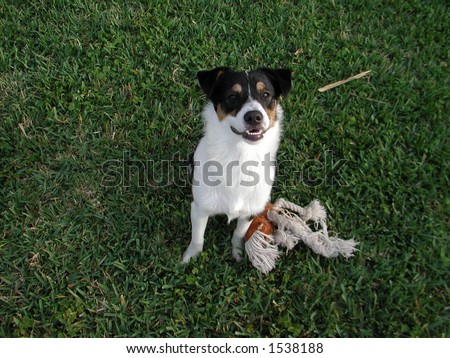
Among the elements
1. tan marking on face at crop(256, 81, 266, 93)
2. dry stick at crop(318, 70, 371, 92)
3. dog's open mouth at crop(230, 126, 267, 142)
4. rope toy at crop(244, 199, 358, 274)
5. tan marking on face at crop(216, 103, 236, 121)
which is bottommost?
rope toy at crop(244, 199, 358, 274)

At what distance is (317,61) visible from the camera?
13.3 feet

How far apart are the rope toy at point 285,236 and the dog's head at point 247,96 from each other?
854 millimetres

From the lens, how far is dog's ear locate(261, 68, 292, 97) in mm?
2584

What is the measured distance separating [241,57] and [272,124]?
Result: 70.4 inches

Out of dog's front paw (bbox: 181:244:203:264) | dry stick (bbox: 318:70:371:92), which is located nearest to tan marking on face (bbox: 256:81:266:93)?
dog's front paw (bbox: 181:244:203:264)

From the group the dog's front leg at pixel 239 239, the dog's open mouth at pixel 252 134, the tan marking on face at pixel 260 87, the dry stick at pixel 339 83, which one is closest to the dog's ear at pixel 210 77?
the tan marking on face at pixel 260 87

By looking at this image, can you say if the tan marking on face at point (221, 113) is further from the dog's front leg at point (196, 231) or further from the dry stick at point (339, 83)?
the dry stick at point (339, 83)

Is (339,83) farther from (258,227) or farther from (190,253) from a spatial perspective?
(190,253)

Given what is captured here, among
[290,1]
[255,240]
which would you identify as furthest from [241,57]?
[255,240]

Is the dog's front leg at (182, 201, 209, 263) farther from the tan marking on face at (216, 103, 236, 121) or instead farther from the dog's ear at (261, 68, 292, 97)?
the dog's ear at (261, 68, 292, 97)

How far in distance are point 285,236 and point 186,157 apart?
1201mm

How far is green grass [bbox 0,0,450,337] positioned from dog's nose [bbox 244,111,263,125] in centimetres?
118

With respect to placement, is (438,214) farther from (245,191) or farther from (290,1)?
(290,1)

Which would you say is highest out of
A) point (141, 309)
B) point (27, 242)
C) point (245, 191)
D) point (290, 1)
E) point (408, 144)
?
point (290, 1)
